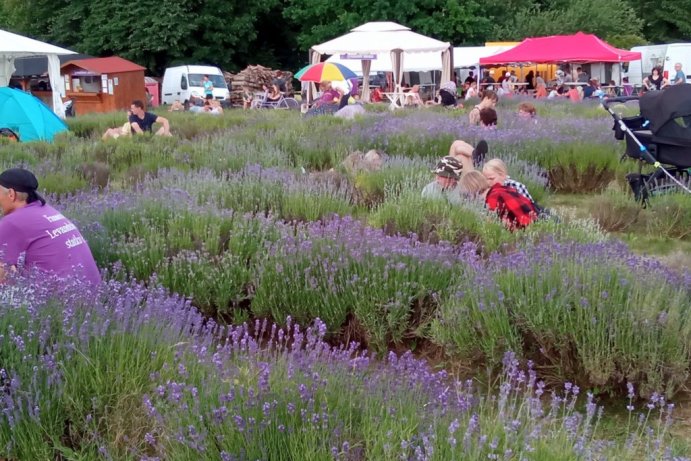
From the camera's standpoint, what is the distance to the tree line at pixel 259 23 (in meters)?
36.8

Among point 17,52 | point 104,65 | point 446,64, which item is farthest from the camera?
point 104,65

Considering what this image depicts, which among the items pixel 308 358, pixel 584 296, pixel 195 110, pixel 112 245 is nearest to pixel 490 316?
pixel 584 296

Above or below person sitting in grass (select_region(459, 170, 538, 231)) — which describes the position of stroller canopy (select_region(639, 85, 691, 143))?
above

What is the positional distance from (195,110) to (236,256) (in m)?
15.6

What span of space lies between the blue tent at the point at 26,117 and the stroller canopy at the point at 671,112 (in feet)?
35.2

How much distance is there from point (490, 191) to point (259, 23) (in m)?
36.2

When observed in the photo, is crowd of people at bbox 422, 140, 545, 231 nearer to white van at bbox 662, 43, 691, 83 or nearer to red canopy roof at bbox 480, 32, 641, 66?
red canopy roof at bbox 480, 32, 641, 66

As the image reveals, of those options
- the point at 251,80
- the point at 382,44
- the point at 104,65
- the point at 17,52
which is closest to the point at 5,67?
the point at 17,52

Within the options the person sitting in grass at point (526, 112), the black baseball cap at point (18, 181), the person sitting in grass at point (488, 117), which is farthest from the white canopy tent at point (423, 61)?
the black baseball cap at point (18, 181)

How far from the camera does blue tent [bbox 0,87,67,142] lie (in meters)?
15.7

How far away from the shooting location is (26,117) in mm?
15898

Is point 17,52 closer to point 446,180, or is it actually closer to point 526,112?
point 526,112

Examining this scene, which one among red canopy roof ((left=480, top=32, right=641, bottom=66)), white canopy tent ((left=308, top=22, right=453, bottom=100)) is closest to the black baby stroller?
white canopy tent ((left=308, top=22, right=453, bottom=100))

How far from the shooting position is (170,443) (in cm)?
288
